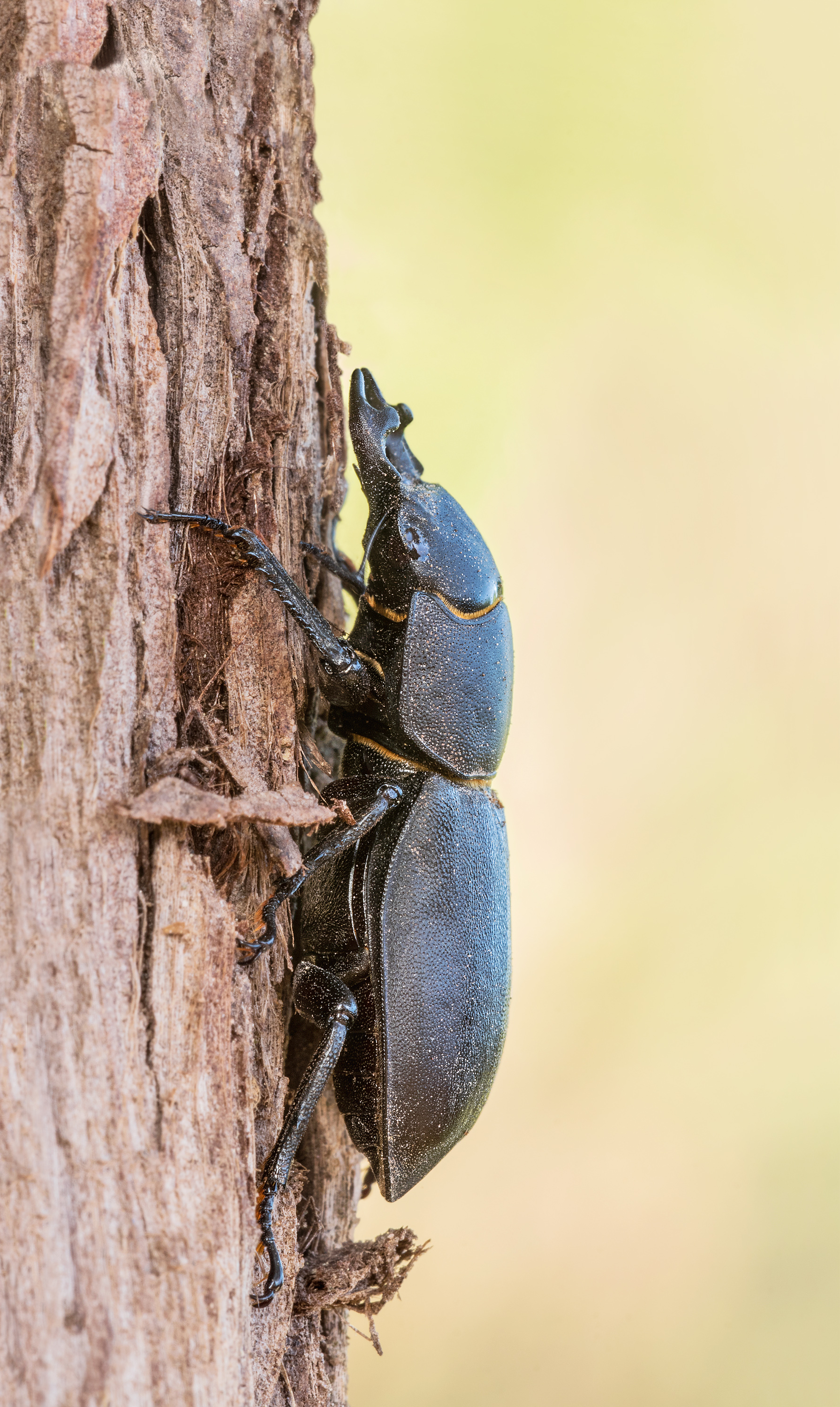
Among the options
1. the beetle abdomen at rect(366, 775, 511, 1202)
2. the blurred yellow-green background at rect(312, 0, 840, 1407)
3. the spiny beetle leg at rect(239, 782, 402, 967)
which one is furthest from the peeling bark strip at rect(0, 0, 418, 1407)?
the blurred yellow-green background at rect(312, 0, 840, 1407)

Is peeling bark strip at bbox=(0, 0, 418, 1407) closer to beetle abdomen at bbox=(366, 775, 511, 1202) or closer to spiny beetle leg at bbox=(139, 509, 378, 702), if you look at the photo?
spiny beetle leg at bbox=(139, 509, 378, 702)

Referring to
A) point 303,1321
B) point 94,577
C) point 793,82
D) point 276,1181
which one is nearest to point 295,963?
point 276,1181

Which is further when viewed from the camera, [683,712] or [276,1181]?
[683,712]

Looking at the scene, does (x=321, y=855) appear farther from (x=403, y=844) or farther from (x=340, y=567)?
(x=340, y=567)

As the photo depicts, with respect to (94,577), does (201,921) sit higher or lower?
lower

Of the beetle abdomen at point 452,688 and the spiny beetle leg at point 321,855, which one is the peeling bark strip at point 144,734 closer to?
the spiny beetle leg at point 321,855

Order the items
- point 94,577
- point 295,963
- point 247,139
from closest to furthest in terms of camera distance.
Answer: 1. point 94,577
2. point 247,139
3. point 295,963

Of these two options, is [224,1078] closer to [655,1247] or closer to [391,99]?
[655,1247]
